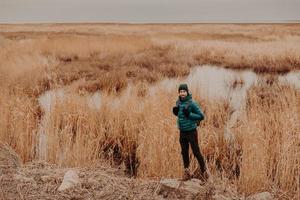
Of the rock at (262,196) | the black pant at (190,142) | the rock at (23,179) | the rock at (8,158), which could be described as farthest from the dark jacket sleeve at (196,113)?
the rock at (8,158)

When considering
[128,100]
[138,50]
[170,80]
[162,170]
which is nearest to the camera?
[162,170]

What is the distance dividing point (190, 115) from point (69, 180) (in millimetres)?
1447

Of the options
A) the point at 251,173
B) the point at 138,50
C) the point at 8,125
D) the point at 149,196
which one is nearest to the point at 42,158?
the point at 8,125

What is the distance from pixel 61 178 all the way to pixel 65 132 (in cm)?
137

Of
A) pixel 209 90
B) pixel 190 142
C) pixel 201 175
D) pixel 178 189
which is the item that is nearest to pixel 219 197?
pixel 178 189

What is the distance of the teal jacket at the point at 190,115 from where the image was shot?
4.48 meters

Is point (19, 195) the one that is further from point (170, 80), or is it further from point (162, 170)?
point (170, 80)

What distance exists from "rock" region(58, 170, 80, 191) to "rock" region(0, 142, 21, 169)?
938 millimetres

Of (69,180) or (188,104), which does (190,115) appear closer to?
(188,104)

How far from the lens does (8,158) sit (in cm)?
571

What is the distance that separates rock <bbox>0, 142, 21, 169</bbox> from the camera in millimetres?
5357

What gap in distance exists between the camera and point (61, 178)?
4793mm

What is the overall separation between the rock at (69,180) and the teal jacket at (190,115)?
1251 millimetres

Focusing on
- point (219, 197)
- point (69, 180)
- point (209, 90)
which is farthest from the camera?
point (209, 90)
